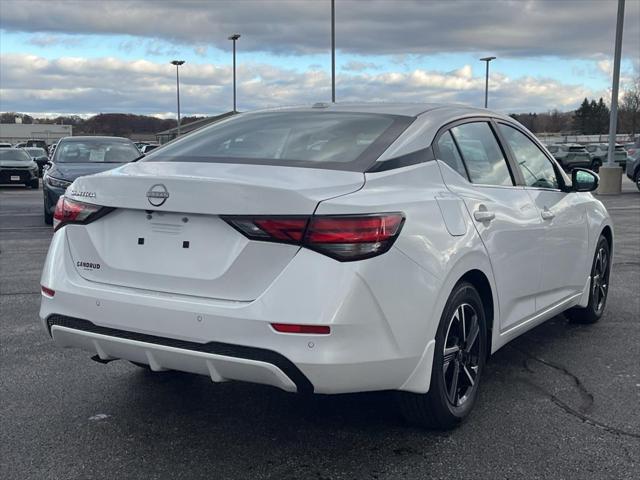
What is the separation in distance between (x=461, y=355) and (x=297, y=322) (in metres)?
1.21

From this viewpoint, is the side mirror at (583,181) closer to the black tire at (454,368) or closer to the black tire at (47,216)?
the black tire at (454,368)

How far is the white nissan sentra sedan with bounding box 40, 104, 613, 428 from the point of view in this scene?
9.98 feet

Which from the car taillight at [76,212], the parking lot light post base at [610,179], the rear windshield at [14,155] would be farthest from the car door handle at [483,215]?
the rear windshield at [14,155]

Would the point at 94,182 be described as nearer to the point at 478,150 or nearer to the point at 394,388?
the point at 394,388

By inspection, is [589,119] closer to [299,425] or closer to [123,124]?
[123,124]

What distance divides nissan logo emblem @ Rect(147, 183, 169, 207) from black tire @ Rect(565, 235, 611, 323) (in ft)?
12.2

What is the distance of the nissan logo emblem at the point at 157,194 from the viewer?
3.26 metres

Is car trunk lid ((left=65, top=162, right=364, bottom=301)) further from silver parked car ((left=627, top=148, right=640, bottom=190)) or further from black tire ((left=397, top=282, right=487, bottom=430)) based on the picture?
silver parked car ((left=627, top=148, right=640, bottom=190))

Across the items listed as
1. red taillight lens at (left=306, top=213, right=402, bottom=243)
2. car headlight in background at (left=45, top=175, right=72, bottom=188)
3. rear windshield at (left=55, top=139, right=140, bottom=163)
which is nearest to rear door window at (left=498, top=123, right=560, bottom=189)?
red taillight lens at (left=306, top=213, right=402, bottom=243)

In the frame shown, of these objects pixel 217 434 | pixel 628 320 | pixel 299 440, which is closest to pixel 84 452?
pixel 217 434

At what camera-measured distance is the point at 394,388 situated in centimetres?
331

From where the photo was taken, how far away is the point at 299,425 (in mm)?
3840

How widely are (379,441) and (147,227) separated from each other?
Answer: 1520mm

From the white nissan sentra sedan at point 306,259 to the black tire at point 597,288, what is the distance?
1785mm
